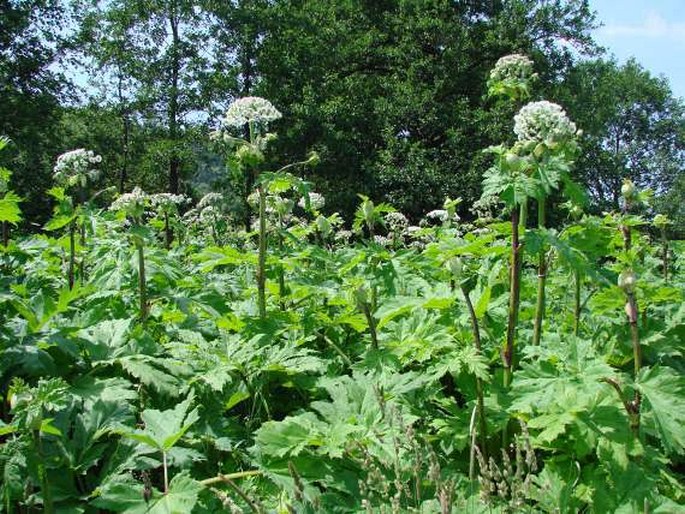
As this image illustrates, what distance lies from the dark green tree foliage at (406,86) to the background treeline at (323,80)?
0.07 m

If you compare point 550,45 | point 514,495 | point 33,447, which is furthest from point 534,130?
point 550,45

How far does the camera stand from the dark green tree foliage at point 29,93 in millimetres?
26359

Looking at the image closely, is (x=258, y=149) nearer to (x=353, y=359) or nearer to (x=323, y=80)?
(x=353, y=359)

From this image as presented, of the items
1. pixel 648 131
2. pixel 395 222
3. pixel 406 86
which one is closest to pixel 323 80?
pixel 406 86

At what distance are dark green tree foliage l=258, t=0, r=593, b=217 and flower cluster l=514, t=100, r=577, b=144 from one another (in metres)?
23.5

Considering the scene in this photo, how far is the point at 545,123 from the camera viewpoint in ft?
9.37

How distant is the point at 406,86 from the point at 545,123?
26.7 meters

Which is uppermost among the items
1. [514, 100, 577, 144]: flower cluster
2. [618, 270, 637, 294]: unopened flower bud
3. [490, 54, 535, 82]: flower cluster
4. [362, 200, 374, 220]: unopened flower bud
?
[490, 54, 535, 82]: flower cluster

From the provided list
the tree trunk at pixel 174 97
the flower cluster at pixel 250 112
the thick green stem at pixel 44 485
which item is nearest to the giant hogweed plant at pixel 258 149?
the flower cluster at pixel 250 112

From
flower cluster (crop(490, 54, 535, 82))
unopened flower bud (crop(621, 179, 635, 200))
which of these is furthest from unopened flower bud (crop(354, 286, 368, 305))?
unopened flower bud (crop(621, 179, 635, 200))

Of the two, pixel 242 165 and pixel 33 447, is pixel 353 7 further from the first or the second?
pixel 33 447

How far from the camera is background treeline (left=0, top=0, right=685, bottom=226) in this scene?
27.2m

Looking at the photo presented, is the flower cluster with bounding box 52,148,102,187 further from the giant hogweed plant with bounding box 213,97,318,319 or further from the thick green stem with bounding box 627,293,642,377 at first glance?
the thick green stem with bounding box 627,293,642,377

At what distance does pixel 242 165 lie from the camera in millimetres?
4199
